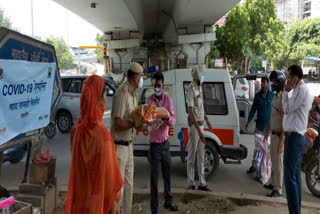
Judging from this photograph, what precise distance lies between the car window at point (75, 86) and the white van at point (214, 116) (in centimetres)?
518

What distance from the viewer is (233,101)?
17.2ft

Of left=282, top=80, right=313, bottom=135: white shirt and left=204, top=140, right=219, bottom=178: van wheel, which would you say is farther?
left=204, top=140, right=219, bottom=178: van wheel

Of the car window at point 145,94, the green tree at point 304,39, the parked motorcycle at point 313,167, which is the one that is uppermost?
the green tree at point 304,39

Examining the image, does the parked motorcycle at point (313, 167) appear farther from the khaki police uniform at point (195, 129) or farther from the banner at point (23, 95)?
the banner at point (23, 95)

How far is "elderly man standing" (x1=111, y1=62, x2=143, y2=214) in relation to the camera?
303 centimetres

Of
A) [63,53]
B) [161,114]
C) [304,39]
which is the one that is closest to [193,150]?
[161,114]

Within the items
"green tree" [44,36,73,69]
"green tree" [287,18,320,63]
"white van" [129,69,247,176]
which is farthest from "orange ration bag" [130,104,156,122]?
"green tree" [44,36,73,69]

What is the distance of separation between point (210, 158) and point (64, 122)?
21.2 feet

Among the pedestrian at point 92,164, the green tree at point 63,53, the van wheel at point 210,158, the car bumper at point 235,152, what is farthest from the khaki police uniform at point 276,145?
the green tree at point 63,53

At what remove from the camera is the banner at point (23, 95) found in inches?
106

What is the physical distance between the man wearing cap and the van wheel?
2.38 m

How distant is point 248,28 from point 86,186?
21.9 m

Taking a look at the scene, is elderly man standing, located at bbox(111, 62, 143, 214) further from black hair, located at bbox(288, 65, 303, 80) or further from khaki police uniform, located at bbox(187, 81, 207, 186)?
black hair, located at bbox(288, 65, 303, 80)

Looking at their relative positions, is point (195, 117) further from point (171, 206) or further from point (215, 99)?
point (171, 206)
